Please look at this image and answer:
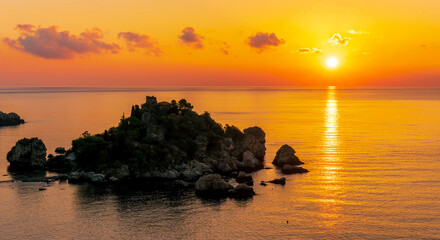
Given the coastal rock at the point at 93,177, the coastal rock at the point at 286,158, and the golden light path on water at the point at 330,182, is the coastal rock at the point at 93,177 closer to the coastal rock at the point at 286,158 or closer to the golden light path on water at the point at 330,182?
the coastal rock at the point at 286,158

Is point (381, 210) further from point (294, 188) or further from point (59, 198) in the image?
point (59, 198)

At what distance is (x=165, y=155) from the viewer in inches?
4707

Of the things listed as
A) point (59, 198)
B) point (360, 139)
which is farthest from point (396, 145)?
point (59, 198)

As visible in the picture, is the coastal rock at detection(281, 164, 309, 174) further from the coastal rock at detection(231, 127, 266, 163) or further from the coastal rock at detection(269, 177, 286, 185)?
the coastal rock at detection(231, 127, 266, 163)

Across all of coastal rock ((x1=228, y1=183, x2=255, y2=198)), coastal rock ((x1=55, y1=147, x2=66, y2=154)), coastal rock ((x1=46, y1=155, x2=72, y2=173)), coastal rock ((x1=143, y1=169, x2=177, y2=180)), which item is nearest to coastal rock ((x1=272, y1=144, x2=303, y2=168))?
coastal rock ((x1=228, y1=183, x2=255, y2=198))

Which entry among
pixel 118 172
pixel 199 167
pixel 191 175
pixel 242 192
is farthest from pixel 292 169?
pixel 118 172

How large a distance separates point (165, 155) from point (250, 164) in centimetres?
2516

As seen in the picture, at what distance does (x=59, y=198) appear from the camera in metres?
95.7

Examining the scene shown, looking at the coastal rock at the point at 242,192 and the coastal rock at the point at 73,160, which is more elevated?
the coastal rock at the point at 73,160

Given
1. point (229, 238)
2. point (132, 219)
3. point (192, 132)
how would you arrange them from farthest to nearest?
point (192, 132) → point (132, 219) → point (229, 238)

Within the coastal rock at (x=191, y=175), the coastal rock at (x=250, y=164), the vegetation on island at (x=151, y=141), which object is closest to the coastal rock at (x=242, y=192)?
the coastal rock at (x=191, y=175)

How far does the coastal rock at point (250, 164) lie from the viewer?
123062 millimetres

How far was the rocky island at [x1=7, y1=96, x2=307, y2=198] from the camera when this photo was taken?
372 ft

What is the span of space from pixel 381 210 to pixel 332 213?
1031 cm
